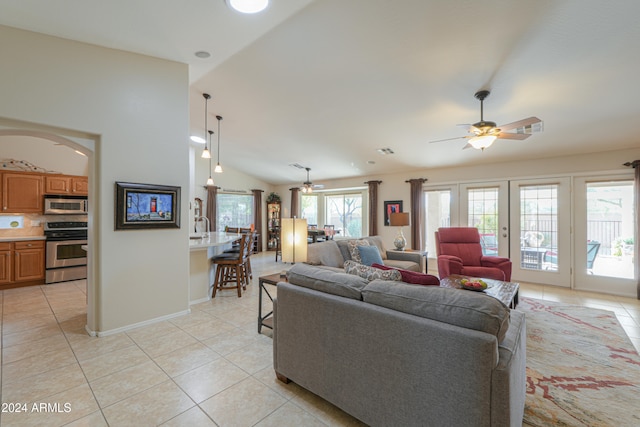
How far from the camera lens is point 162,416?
1.65 meters

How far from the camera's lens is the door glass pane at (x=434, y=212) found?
603cm

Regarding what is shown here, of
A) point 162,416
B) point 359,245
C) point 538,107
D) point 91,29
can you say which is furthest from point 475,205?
point 91,29

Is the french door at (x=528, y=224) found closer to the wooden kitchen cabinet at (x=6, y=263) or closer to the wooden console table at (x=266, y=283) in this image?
the wooden console table at (x=266, y=283)

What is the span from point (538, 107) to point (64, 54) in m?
5.48

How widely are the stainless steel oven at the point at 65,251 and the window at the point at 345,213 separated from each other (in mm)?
6351

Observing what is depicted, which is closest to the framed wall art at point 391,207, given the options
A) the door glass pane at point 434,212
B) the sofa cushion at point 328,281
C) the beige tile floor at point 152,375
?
the door glass pane at point 434,212

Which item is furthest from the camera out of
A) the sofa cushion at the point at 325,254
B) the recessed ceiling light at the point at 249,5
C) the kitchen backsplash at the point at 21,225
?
the kitchen backsplash at the point at 21,225

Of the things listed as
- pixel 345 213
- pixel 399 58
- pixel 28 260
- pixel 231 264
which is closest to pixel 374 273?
pixel 399 58

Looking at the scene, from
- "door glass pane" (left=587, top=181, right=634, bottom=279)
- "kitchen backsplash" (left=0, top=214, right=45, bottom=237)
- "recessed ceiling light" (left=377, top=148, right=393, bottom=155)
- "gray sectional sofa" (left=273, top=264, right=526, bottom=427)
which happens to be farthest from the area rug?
"kitchen backsplash" (left=0, top=214, right=45, bottom=237)

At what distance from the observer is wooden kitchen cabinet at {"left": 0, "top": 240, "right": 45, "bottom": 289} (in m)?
4.30

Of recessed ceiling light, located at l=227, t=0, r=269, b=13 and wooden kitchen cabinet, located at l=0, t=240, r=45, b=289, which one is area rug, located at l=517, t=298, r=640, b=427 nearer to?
recessed ceiling light, located at l=227, t=0, r=269, b=13

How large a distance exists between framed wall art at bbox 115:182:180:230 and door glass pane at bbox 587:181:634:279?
6707 mm

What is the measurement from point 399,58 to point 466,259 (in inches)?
138

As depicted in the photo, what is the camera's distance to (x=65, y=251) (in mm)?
4789
